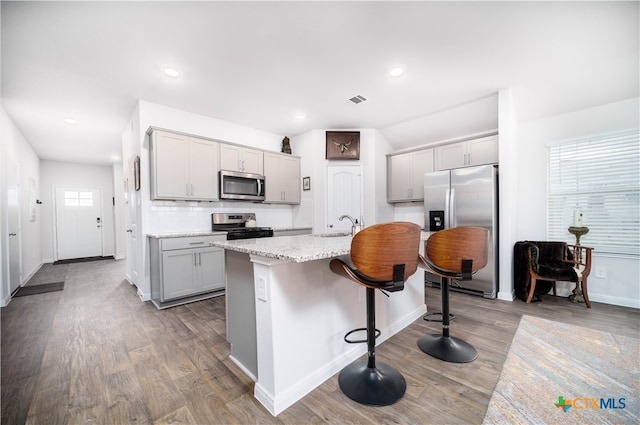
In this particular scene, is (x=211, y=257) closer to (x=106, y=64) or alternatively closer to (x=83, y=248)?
(x=106, y=64)

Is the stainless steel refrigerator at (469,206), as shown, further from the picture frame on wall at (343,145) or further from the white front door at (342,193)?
the picture frame on wall at (343,145)

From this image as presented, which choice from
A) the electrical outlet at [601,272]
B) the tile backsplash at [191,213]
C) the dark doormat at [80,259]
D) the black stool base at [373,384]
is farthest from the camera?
the dark doormat at [80,259]

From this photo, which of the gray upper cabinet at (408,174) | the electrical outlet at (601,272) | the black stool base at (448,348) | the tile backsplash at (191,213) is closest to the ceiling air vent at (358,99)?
the gray upper cabinet at (408,174)

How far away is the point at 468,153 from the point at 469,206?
920 mm

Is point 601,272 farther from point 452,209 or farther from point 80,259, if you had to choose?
point 80,259

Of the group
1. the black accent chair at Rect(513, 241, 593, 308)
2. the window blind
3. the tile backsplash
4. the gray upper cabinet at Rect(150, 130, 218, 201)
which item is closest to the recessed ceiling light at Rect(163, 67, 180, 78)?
the gray upper cabinet at Rect(150, 130, 218, 201)

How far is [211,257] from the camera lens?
3420mm

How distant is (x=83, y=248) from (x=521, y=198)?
9.92 m

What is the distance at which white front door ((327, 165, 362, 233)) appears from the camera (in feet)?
14.8

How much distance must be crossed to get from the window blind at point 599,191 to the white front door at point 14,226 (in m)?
7.52

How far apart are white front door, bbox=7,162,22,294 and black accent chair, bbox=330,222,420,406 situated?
486 centimetres

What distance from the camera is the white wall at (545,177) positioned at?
120 inches

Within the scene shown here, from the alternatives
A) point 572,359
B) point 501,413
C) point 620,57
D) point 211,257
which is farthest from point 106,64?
point 620,57

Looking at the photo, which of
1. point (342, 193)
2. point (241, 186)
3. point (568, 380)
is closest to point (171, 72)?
point (241, 186)
